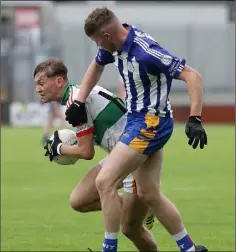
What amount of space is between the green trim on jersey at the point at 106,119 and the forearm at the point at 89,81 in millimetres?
215

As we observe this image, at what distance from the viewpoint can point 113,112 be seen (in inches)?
328

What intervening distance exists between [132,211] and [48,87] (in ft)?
4.31

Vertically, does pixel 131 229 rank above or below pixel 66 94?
below

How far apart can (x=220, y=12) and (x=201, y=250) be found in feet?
130

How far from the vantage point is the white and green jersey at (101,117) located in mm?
8219

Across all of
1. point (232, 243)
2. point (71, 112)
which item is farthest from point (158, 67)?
point (232, 243)

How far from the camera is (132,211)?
339 inches

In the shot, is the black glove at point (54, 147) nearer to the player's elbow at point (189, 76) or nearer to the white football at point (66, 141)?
the white football at point (66, 141)

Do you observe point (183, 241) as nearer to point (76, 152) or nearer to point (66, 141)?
point (76, 152)

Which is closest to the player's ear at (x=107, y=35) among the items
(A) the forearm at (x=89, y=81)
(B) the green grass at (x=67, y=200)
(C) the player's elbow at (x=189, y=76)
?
(A) the forearm at (x=89, y=81)

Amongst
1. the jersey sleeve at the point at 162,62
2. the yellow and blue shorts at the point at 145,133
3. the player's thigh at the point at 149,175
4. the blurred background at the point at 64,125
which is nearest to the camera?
the jersey sleeve at the point at 162,62

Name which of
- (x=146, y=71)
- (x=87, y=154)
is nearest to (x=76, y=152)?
(x=87, y=154)

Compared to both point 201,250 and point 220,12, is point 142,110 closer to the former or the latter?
point 201,250

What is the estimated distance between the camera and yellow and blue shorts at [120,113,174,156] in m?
7.92
